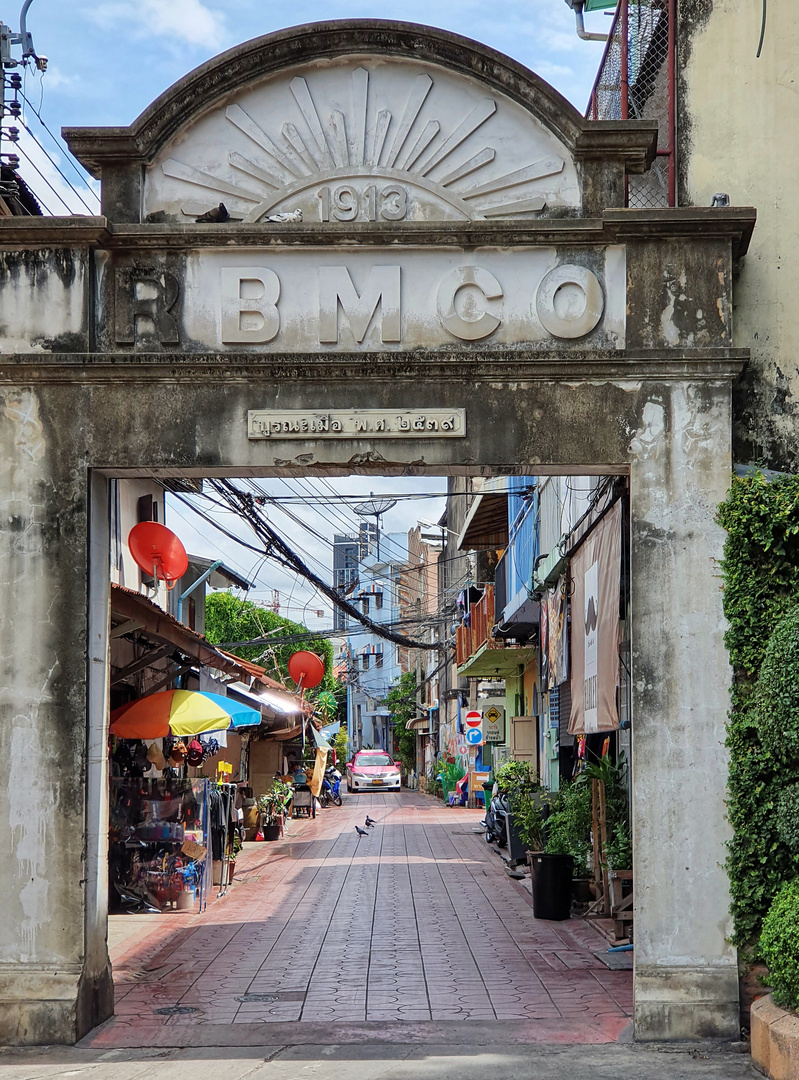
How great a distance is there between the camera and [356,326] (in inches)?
347

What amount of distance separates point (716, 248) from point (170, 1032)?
684cm

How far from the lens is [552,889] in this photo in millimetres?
Result: 13539

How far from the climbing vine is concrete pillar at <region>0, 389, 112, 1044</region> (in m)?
4.53

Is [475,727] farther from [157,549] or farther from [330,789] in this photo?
[157,549]

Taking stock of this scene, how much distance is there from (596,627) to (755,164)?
16.7 feet

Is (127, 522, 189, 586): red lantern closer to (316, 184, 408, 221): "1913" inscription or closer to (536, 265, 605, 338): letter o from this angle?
(316, 184, 408, 221): "1913" inscription

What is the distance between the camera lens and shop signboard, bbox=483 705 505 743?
30.6 meters

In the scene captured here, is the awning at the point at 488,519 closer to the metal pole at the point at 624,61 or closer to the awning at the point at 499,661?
the awning at the point at 499,661

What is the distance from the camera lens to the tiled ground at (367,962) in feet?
28.7

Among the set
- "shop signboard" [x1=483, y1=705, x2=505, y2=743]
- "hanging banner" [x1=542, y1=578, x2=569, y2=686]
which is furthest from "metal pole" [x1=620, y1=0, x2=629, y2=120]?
"shop signboard" [x1=483, y1=705, x2=505, y2=743]

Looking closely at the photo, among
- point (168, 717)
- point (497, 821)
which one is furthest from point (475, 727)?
point (168, 717)

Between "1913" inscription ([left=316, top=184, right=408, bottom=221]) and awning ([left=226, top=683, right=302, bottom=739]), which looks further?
awning ([left=226, top=683, right=302, bottom=739])

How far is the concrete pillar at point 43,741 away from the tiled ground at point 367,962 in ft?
1.69

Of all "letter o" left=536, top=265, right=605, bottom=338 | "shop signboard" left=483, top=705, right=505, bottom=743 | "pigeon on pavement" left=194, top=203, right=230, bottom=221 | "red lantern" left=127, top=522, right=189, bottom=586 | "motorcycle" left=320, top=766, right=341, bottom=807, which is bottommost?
"motorcycle" left=320, top=766, right=341, bottom=807
